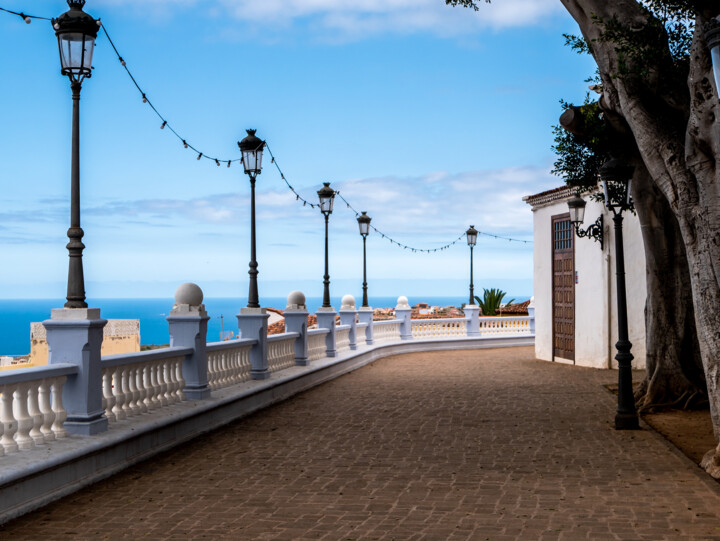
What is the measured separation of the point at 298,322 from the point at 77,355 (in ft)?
28.1

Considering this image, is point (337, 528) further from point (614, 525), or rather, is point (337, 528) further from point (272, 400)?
point (272, 400)

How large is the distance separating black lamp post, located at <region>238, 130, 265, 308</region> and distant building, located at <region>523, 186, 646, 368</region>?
8.85m

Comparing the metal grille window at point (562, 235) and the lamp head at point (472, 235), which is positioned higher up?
the lamp head at point (472, 235)

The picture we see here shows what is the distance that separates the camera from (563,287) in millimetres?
20531

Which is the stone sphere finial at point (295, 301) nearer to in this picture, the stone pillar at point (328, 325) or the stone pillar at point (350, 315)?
the stone pillar at point (328, 325)

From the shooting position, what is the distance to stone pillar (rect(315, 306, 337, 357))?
59.4 feet

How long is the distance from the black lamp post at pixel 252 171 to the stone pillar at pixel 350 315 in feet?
25.7

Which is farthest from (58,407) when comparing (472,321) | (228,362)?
(472,321)

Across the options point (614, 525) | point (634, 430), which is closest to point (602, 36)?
point (634, 430)

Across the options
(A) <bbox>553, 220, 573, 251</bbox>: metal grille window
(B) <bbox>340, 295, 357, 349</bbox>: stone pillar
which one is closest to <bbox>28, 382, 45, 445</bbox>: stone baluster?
(B) <bbox>340, 295, 357, 349</bbox>: stone pillar

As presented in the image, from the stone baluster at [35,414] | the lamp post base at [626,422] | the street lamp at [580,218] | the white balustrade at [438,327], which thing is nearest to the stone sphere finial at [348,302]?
the white balustrade at [438,327]

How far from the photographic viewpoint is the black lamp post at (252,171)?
1312 cm

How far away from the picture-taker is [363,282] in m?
25.1

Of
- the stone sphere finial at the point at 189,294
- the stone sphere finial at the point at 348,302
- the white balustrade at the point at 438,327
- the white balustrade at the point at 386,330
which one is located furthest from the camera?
the white balustrade at the point at 438,327
